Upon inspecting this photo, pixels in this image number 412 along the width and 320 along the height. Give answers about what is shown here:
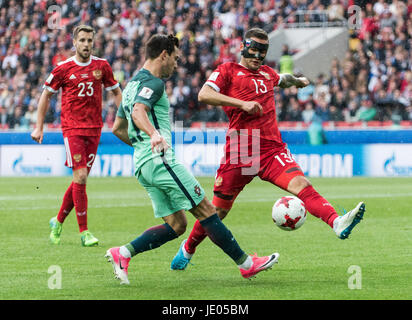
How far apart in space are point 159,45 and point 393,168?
1485 centimetres

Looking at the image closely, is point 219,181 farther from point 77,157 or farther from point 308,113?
point 308,113

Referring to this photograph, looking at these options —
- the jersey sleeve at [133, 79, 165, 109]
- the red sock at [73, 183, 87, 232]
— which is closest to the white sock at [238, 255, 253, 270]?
the jersey sleeve at [133, 79, 165, 109]

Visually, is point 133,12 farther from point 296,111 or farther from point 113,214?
point 113,214

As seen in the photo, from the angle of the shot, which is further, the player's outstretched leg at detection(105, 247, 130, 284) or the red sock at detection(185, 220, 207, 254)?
the red sock at detection(185, 220, 207, 254)

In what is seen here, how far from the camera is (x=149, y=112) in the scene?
6.58 meters

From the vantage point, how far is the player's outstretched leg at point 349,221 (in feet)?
22.2

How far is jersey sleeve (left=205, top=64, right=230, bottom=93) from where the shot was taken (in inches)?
294

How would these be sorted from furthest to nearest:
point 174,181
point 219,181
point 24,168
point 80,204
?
1. point 24,168
2. point 80,204
3. point 219,181
4. point 174,181

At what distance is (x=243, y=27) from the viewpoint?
25.8 metres

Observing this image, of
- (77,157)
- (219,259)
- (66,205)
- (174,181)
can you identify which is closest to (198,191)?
(174,181)

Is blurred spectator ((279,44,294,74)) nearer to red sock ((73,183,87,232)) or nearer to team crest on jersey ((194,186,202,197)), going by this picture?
red sock ((73,183,87,232))

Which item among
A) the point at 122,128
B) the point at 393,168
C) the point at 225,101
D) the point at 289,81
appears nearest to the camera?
Result: the point at 122,128

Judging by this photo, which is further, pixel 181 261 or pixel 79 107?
pixel 79 107

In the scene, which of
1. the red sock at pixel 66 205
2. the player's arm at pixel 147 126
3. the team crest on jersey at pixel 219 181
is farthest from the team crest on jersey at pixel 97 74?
the player's arm at pixel 147 126
